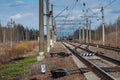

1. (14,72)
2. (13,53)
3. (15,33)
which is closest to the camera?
(14,72)

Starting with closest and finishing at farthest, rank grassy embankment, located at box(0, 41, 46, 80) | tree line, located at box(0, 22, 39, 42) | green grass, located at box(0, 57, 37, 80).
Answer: green grass, located at box(0, 57, 37, 80) < grassy embankment, located at box(0, 41, 46, 80) < tree line, located at box(0, 22, 39, 42)

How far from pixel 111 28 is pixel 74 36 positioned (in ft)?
266

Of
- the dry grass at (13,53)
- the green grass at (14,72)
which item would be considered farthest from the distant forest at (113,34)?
the green grass at (14,72)

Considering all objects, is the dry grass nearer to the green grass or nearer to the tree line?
the green grass

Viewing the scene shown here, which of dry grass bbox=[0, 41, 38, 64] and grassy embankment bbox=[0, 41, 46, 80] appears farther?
dry grass bbox=[0, 41, 38, 64]

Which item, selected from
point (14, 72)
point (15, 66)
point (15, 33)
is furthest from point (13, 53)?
point (15, 33)

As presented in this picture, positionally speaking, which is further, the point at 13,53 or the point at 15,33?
the point at 15,33

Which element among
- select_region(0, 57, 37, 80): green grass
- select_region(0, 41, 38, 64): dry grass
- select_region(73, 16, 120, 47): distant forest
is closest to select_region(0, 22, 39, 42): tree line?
select_region(73, 16, 120, 47): distant forest

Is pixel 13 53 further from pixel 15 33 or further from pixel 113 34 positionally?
pixel 15 33

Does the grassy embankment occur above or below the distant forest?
below

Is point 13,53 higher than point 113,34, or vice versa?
point 113,34

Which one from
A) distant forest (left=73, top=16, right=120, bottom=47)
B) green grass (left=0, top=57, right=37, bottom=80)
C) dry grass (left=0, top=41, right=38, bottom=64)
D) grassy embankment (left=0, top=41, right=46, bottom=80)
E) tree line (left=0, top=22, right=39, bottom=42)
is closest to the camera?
green grass (left=0, top=57, right=37, bottom=80)

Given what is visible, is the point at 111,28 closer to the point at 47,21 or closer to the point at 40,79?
the point at 47,21

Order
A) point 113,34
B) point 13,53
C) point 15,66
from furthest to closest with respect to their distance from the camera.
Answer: point 113,34
point 13,53
point 15,66
